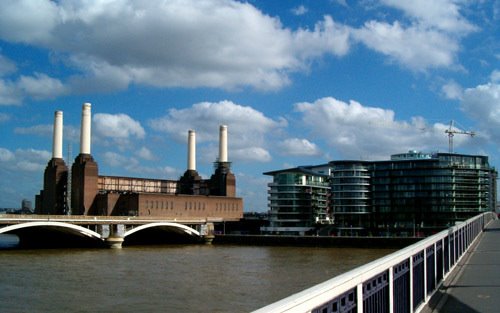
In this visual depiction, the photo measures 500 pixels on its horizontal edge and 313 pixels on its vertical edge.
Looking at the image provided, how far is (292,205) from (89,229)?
38915 mm

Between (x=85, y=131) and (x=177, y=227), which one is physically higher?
(x=85, y=131)

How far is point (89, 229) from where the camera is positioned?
75.1m

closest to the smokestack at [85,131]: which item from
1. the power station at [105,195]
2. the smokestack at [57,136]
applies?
the power station at [105,195]

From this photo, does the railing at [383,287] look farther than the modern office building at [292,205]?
No

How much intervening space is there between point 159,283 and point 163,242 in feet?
181

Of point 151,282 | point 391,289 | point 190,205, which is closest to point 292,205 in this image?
point 190,205

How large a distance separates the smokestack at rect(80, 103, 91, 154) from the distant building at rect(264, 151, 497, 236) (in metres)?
40.8

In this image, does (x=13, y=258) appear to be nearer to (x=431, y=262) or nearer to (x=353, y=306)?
(x=431, y=262)

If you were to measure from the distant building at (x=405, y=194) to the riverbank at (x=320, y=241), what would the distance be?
15.4m

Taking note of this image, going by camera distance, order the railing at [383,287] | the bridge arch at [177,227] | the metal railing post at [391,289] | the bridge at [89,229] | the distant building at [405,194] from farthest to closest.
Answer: the distant building at [405,194] → the bridge arch at [177,227] → the bridge at [89,229] → the metal railing post at [391,289] → the railing at [383,287]

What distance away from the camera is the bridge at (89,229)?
64812 mm

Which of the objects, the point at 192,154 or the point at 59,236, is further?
the point at 192,154

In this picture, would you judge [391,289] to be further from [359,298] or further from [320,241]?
[320,241]

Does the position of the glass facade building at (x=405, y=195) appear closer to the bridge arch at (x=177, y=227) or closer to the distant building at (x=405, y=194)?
the distant building at (x=405, y=194)
